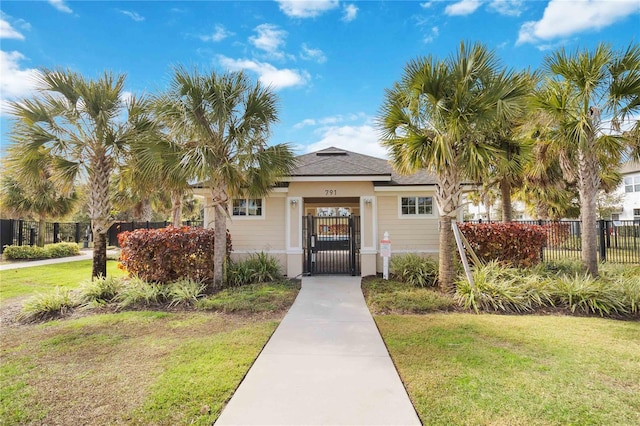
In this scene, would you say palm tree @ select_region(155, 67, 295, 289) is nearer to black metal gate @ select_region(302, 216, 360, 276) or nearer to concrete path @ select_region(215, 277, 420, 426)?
black metal gate @ select_region(302, 216, 360, 276)

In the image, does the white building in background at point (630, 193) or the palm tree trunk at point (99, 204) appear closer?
the palm tree trunk at point (99, 204)

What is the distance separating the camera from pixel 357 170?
10.5m

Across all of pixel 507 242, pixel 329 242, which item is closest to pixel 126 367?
pixel 329 242

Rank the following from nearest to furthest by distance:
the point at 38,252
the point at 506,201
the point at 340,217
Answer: the point at 340,217, the point at 506,201, the point at 38,252

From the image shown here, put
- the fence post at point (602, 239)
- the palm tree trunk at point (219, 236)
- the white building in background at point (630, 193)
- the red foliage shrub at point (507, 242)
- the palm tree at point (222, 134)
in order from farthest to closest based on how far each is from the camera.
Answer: the white building in background at point (630, 193), the fence post at point (602, 239), the red foliage shrub at point (507, 242), the palm tree trunk at point (219, 236), the palm tree at point (222, 134)

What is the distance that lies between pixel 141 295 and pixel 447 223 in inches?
320

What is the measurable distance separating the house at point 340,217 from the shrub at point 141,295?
126 inches

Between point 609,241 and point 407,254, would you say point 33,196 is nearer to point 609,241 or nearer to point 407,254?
point 407,254

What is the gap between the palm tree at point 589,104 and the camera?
738 centimetres

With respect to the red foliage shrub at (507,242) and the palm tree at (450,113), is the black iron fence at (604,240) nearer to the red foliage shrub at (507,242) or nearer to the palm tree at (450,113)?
the red foliage shrub at (507,242)

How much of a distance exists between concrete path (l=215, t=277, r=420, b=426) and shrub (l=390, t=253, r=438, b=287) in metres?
3.24

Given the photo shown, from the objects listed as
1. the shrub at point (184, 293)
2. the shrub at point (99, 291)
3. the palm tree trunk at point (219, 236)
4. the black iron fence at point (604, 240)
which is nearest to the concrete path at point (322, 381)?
the shrub at point (184, 293)

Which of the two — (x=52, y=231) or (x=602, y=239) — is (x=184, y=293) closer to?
(x=602, y=239)

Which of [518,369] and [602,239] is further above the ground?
[602,239]
